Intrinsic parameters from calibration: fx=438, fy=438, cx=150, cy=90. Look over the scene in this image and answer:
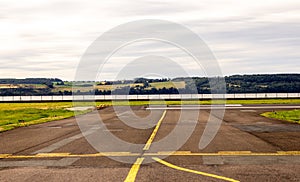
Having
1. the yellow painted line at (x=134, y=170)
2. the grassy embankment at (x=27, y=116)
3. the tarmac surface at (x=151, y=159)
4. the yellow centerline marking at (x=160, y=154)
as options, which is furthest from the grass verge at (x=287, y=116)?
the yellow painted line at (x=134, y=170)

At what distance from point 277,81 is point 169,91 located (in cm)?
4956

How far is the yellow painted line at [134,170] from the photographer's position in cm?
938

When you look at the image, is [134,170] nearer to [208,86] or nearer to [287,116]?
[287,116]

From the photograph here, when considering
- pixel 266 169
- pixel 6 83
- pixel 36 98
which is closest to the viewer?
pixel 266 169

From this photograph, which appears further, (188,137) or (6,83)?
(6,83)

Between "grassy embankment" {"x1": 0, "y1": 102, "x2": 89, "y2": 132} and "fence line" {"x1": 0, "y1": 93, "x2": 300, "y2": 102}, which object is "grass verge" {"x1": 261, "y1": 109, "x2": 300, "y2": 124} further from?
"fence line" {"x1": 0, "y1": 93, "x2": 300, "y2": 102}

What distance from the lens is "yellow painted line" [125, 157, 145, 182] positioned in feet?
30.8

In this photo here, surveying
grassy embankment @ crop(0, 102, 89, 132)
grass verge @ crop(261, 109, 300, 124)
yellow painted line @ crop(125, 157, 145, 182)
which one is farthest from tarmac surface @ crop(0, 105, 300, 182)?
grass verge @ crop(261, 109, 300, 124)

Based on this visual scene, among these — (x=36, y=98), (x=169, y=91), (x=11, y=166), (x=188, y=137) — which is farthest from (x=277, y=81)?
(x=11, y=166)

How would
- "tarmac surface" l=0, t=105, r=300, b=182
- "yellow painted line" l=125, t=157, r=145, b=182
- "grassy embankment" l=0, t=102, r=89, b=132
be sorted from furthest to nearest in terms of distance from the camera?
"grassy embankment" l=0, t=102, r=89, b=132, "tarmac surface" l=0, t=105, r=300, b=182, "yellow painted line" l=125, t=157, r=145, b=182

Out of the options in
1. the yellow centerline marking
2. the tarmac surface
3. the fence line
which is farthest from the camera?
the fence line

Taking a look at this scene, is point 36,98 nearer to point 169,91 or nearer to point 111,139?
point 169,91

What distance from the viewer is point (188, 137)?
62.2ft

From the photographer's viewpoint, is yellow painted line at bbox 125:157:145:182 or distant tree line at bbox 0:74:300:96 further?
distant tree line at bbox 0:74:300:96
